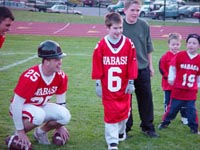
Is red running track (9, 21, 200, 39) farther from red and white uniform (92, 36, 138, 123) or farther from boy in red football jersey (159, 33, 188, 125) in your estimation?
red and white uniform (92, 36, 138, 123)

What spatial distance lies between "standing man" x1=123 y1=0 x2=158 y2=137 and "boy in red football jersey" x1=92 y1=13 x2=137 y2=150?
35 centimetres

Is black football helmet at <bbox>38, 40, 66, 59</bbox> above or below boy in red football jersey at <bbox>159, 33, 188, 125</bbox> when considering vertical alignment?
above

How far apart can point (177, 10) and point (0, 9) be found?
36600 millimetres

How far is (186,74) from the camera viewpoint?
586 cm

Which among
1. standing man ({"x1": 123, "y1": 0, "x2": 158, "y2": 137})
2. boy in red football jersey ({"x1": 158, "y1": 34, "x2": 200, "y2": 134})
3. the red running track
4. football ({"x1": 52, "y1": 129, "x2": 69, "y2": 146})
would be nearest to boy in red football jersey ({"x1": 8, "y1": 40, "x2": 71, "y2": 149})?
Result: football ({"x1": 52, "y1": 129, "x2": 69, "y2": 146})

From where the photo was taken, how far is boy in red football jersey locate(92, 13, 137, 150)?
16.9ft

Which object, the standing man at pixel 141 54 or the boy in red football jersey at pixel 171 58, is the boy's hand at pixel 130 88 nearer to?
the standing man at pixel 141 54

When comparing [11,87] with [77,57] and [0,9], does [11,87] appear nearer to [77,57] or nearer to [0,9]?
[0,9]

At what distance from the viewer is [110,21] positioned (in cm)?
514

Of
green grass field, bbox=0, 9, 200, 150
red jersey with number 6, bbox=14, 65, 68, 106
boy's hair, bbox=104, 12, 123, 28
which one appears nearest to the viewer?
red jersey with number 6, bbox=14, 65, 68, 106

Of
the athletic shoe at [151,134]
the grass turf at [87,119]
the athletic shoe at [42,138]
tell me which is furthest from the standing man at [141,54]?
the athletic shoe at [42,138]

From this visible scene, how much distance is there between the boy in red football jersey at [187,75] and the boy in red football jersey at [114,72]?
912 mm

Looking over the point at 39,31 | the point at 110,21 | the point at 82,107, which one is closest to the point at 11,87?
the point at 82,107

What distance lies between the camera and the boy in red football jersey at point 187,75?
19.1 feet
